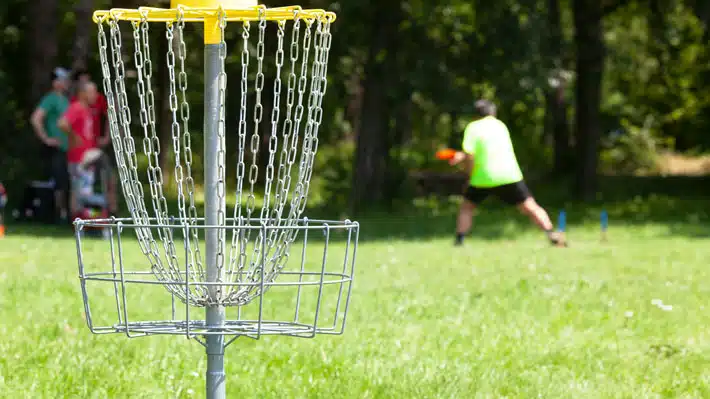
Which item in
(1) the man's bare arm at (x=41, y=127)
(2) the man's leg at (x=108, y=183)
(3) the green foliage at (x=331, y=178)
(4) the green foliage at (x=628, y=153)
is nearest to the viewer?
(2) the man's leg at (x=108, y=183)

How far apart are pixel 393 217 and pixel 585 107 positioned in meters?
7.66

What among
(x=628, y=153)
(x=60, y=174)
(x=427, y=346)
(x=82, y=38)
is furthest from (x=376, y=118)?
(x=628, y=153)

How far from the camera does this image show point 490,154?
48.0 ft

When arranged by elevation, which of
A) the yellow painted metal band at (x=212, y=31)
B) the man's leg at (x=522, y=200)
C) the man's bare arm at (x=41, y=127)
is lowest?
the man's bare arm at (x=41, y=127)

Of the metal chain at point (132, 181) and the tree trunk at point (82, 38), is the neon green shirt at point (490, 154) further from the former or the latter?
the metal chain at point (132, 181)

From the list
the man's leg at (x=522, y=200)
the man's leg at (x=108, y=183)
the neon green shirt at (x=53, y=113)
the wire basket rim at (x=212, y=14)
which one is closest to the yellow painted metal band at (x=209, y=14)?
the wire basket rim at (x=212, y=14)

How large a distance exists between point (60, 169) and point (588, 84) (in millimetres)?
15743

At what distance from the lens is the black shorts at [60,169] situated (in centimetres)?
1662

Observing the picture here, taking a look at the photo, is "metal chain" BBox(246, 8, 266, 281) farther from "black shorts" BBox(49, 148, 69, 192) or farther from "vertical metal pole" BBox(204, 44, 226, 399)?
"black shorts" BBox(49, 148, 69, 192)

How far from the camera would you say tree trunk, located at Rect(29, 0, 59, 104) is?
24.0m

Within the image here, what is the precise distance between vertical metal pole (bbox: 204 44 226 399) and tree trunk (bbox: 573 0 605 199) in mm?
26023

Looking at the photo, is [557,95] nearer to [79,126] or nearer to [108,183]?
[108,183]

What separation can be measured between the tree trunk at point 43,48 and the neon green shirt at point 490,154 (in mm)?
11739

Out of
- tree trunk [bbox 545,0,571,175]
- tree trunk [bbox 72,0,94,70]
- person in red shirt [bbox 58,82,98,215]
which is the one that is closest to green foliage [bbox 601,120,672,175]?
tree trunk [bbox 545,0,571,175]
